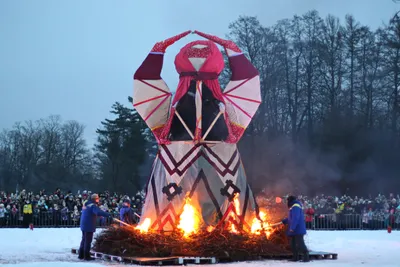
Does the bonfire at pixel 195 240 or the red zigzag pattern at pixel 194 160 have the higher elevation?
the red zigzag pattern at pixel 194 160

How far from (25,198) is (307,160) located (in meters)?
17.7

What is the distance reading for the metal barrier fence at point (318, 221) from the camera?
115 ft

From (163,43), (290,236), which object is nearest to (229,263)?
(290,236)

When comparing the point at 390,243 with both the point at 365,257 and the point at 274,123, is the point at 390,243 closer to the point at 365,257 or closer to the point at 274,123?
the point at 365,257

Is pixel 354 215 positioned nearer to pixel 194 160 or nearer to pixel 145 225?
pixel 194 160

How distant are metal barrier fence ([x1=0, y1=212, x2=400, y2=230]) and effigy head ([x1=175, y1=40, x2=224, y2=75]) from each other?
15.7m

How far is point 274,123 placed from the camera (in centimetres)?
5138

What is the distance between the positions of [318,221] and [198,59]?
17518mm

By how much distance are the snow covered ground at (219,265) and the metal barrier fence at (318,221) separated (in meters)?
5.94

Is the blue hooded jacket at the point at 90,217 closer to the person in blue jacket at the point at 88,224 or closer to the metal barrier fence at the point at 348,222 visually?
the person in blue jacket at the point at 88,224

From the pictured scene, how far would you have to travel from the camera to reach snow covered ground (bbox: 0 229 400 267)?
1711cm

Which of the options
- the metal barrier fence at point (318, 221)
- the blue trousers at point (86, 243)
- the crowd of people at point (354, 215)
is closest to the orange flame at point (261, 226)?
the blue trousers at point (86, 243)

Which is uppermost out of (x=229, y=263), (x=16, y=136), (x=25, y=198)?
(x=16, y=136)

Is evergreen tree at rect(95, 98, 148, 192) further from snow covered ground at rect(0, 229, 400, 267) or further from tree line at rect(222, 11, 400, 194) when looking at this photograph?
snow covered ground at rect(0, 229, 400, 267)
